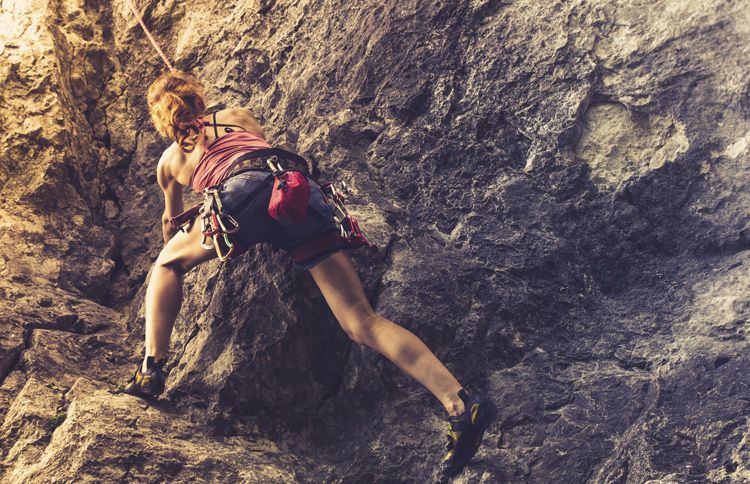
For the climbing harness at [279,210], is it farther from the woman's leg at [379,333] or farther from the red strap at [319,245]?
the woman's leg at [379,333]

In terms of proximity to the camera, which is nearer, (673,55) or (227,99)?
(673,55)

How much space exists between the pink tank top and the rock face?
1.97ft

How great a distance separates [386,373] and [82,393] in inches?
63.9

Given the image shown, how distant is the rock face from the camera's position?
144 inches

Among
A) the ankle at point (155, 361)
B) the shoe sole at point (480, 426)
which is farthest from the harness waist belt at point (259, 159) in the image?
the shoe sole at point (480, 426)

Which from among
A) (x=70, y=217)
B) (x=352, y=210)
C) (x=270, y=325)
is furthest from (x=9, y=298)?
(x=352, y=210)

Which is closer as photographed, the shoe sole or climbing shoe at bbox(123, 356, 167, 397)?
the shoe sole

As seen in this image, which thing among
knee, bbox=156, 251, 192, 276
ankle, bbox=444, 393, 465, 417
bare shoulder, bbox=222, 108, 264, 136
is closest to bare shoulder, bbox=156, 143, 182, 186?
bare shoulder, bbox=222, 108, 264, 136

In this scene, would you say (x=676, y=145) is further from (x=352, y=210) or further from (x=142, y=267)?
(x=142, y=267)

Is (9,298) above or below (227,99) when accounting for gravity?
below

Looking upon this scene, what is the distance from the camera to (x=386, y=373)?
415cm

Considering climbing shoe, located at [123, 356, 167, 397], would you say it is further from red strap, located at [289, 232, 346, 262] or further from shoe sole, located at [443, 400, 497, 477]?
shoe sole, located at [443, 400, 497, 477]

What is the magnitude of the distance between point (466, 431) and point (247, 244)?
1389 millimetres

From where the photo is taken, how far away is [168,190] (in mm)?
4473
